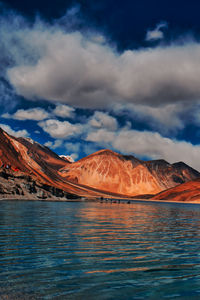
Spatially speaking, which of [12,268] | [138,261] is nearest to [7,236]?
[12,268]

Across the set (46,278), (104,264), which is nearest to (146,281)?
(104,264)

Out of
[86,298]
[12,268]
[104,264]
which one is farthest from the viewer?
[104,264]

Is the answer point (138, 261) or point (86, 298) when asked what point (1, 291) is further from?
point (138, 261)

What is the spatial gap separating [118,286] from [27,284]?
298 cm

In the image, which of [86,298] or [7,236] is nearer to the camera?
[86,298]

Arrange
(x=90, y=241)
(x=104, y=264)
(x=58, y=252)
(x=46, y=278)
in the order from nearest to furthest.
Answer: (x=46, y=278), (x=104, y=264), (x=58, y=252), (x=90, y=241)

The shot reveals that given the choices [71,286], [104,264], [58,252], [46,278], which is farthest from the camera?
[58,252]

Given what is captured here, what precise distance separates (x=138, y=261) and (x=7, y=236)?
1035cm

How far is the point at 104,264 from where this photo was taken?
Result: 464 inches

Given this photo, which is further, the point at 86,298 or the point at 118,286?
the point at 118,286

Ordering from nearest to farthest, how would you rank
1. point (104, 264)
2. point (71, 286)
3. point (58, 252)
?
point (71, 286) < point (104, 264) < point (58, 252)

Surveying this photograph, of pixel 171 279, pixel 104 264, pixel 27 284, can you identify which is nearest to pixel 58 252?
pixel 104 264

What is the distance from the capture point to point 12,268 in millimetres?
10609

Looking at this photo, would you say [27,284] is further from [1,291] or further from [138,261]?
[138,261]
